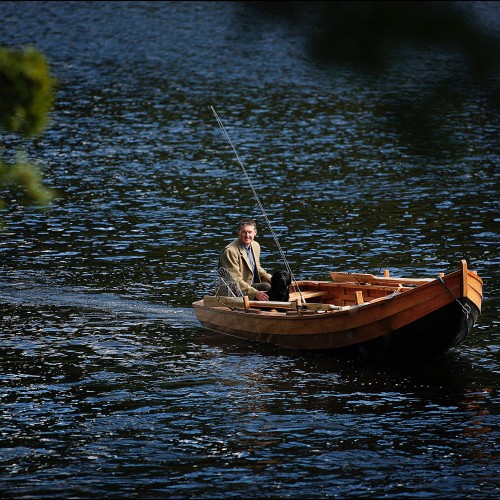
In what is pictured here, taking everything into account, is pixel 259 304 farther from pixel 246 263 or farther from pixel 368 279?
pixel 368 279

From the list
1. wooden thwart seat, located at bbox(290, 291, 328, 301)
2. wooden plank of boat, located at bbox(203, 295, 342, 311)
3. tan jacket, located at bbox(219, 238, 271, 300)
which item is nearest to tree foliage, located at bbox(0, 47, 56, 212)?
wooden plank of boat, located at bbox(203, 295, 342, 311)

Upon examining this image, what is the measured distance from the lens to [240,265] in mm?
18500

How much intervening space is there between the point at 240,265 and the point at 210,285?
4.80m

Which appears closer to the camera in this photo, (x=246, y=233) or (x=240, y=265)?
(x=246, y=233)

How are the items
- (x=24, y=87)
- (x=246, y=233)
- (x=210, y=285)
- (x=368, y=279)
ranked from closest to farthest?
(x=24, y=87) → (x=246, y=233) → (x=368, y=279) → (x=210, y=285)

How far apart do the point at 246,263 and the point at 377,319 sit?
108 inches

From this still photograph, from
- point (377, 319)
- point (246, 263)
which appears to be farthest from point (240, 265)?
point (377, 319)

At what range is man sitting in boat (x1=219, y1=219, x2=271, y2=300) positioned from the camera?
1817 centimetres

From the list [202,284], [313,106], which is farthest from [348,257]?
[313,106]

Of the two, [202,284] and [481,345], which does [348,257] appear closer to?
[202,284]

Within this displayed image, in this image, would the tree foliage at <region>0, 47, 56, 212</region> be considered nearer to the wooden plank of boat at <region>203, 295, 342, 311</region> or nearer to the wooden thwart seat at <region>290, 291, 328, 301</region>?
the wooden plank of boat at <region>203, 295, 342, 311</region>

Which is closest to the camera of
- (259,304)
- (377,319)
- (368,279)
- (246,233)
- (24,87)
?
(24,87)

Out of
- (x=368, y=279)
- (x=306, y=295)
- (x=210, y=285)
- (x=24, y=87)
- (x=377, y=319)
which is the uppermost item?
(x=24, y=87)

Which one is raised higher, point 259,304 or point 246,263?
point 246,263
